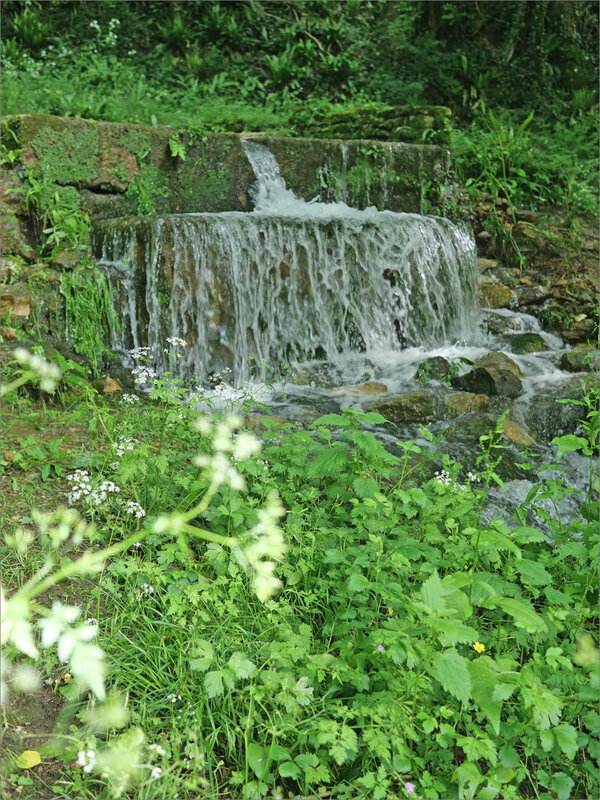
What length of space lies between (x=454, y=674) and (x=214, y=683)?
705mm

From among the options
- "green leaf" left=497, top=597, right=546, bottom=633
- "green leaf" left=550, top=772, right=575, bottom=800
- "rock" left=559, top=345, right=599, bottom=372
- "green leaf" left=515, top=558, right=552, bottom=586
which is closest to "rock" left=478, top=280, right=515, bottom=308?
"rock" left=559, top=345, right=599, bottom=372

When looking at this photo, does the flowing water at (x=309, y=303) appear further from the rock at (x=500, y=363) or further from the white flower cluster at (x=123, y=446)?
the white flower cluster at (x=123, y=446)

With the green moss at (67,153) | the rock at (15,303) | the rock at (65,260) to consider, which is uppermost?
the green moss at (67,153)

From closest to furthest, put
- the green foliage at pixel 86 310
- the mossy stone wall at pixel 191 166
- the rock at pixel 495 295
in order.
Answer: the green foliage at pixel 86 310, the mossy stone wall at pixel 191 166, the rock at pixel 495 295

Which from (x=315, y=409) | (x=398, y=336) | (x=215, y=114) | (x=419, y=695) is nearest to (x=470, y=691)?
(x=419, y=695)

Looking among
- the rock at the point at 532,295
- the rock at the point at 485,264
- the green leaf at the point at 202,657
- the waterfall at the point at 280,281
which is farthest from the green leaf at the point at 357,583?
the rock at the point at 485,264

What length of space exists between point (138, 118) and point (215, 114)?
1.61 metres

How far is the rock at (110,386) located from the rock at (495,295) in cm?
474

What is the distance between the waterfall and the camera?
20.4 feet

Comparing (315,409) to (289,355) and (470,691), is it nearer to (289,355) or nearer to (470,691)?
(289,355)

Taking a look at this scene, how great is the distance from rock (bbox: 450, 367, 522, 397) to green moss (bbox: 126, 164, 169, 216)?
392 cm

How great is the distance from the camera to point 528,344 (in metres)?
7.24

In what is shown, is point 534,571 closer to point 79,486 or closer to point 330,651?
point 330,651

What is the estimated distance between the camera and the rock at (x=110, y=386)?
202 inches
